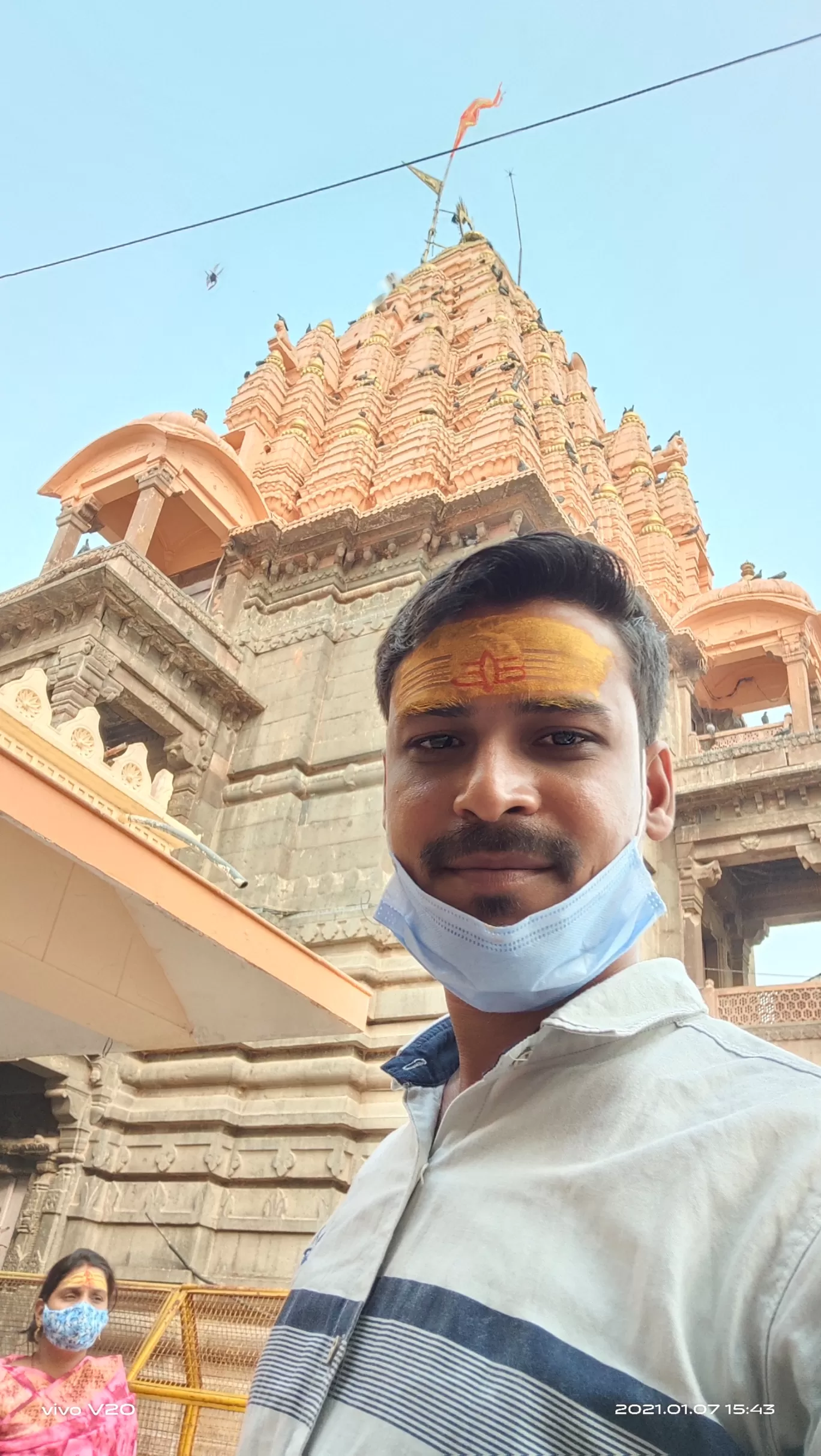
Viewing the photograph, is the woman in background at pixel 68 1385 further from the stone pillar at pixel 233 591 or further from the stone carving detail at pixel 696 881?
the stone carving detail at pixel 696 881

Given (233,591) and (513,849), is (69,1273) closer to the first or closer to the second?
(513,849)

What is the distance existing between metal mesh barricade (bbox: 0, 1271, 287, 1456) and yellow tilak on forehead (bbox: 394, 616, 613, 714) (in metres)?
3.68

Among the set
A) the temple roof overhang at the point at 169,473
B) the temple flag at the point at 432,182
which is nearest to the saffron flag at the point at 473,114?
the temple flag at the point at 432,182

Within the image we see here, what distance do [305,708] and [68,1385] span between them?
813 centimetres

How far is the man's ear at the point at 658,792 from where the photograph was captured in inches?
63.3

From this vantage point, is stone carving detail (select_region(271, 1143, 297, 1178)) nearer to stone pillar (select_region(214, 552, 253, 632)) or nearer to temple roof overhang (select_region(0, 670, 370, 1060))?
temple roof overhang (select_region(0, 670, 370, 1060))

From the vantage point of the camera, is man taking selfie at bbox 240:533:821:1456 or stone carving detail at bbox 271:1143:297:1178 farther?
stone carving detail at bbox 271:1143:297:1178

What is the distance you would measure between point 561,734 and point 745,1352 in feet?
2.80

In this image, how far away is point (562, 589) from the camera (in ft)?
5.24

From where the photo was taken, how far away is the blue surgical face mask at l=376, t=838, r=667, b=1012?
4.23 ft

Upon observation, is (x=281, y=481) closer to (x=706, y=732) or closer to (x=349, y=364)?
(x=349, y=364)

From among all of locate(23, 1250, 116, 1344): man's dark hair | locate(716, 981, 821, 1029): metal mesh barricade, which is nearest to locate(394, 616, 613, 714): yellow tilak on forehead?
locate(23, 1250, 116, 1344): man's dark hair

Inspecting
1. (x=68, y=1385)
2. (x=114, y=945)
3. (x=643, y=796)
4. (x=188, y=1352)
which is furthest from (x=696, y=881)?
(x=643, y=796)

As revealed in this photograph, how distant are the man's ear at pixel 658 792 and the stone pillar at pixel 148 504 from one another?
36.4ft
